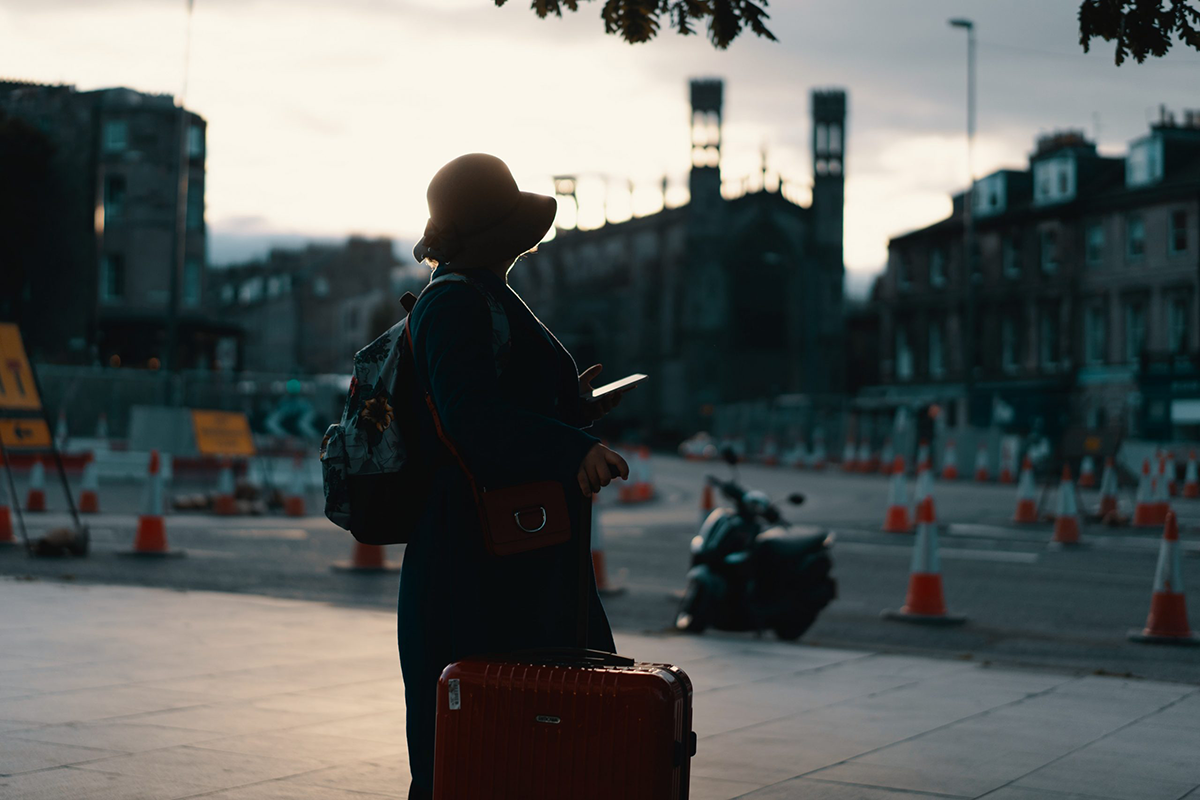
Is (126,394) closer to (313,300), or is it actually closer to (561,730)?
(561,730)

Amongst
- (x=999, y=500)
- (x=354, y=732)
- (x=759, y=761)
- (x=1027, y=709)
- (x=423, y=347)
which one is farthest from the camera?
(x=999, y=500)

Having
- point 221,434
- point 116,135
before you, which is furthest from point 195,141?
point 221,434

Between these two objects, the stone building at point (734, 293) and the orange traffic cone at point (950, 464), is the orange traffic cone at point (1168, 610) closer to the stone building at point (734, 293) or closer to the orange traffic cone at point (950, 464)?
the orange traffic cone at point (950, 464)

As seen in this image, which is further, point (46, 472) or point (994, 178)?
point (994, 178)

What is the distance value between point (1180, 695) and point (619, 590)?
510 cm

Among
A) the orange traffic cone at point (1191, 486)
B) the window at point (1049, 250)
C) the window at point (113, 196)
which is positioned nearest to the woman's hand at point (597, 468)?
the orange traffic cone at point (1191, 486)

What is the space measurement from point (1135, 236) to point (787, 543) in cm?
4229

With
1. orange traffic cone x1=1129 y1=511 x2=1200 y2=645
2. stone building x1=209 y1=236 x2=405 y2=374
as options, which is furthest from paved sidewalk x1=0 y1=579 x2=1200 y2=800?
stone building x1=209 y1=236 x2=405 y2=374

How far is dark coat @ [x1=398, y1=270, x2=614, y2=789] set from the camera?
2.91 m

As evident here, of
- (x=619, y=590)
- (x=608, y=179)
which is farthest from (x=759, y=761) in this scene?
(x=608, y=179)

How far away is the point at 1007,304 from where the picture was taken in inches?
2056

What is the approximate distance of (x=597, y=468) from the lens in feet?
9.29

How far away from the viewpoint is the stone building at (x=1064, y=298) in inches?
1757

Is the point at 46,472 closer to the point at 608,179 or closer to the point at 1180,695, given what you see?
the point at 1180,695
